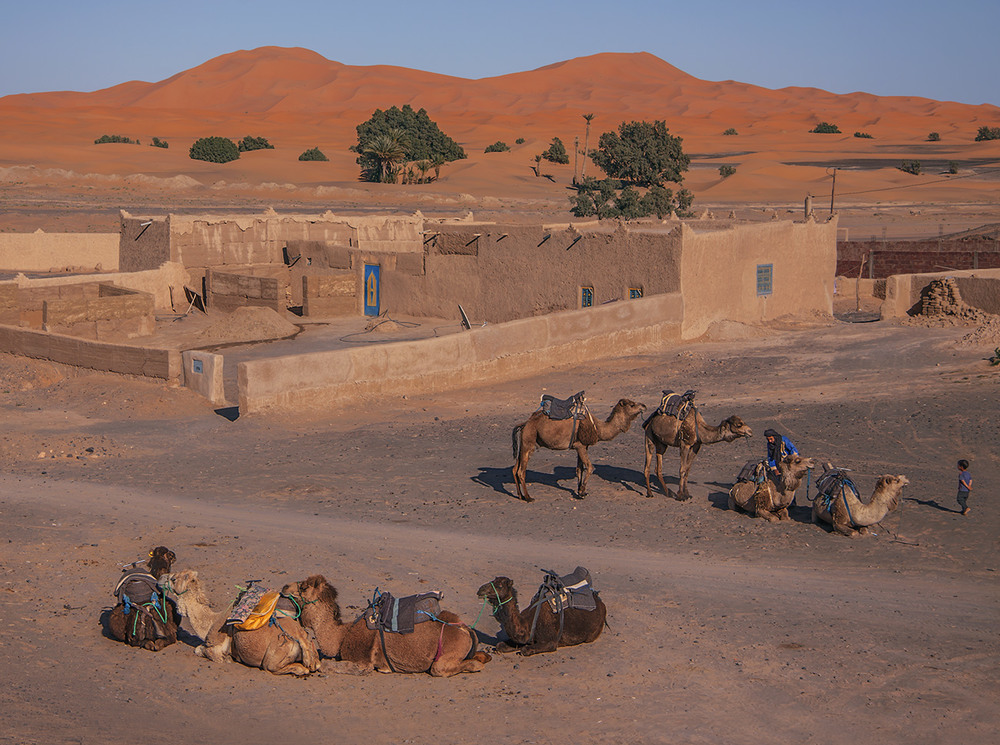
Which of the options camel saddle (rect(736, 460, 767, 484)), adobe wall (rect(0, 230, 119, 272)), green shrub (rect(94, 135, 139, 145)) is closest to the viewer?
camel saddle (rect(736, 460, 767, 484))

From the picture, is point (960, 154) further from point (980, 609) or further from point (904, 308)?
point (980, 609)

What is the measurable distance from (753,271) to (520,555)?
65.4 ft

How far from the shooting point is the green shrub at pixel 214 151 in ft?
319

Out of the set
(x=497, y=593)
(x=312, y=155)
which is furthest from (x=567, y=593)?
(x=312, y=155)

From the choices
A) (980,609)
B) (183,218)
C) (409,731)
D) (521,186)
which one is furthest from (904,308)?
(521,186)

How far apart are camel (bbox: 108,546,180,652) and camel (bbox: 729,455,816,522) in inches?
295

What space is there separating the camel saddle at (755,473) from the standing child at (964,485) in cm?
248

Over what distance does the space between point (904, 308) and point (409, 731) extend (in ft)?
83.2

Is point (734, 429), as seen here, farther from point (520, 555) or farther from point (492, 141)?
point (492, 141)

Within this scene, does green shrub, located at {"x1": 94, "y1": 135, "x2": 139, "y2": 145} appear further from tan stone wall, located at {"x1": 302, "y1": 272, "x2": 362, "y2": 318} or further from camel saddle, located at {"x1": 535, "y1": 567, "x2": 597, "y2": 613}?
camel saddle, located at {"x1": 535, "y1": 567, "x2": 597, "y2": 613}

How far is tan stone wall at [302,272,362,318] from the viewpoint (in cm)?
3422

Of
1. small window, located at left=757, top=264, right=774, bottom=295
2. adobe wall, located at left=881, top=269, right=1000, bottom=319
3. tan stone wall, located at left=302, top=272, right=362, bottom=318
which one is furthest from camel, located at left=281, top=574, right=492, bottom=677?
tan stone wall, located at left=302, top=272, right=362, bottom=318

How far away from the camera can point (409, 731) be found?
25.1 feet

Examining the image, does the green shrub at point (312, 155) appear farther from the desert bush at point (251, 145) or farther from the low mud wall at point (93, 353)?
the low mud wall at point (93, 353)
